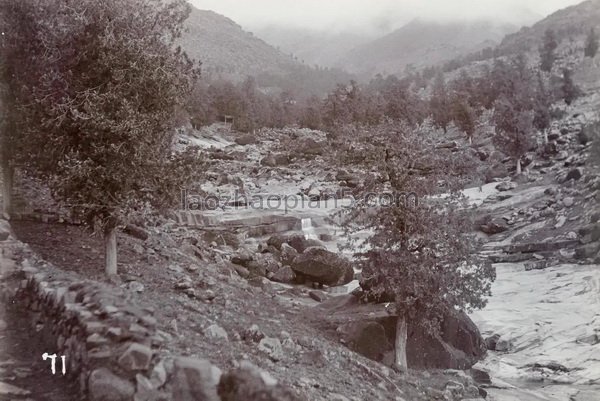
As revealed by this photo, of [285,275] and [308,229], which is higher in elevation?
[308,229]

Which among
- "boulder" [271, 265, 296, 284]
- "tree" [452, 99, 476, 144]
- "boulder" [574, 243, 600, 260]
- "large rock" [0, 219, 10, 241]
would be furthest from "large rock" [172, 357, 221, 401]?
"tree" [452, 99, 476, 144]

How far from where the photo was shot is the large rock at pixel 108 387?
7.83 m

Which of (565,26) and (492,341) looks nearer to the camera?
(492,341)

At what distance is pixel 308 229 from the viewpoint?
38094mm

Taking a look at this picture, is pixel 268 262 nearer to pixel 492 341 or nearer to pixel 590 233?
pixel 492 341

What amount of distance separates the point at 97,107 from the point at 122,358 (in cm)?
785

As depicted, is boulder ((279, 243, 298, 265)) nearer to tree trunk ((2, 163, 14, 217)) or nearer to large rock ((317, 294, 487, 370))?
large rock ((317, 294, 487, 370))

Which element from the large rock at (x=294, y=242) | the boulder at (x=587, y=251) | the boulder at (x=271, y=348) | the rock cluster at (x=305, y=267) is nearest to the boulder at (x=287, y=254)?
the rock cluster at (x=305, y=267)

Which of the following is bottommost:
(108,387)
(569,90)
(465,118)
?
(108,387)

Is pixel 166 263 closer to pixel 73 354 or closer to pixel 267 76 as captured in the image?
pixel 73 354

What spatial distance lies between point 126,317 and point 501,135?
52.8 metres

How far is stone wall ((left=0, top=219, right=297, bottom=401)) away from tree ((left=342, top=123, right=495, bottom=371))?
9426 mm

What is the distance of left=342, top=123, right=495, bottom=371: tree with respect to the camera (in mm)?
17500

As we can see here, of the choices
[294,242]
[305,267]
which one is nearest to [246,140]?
[294,242]
